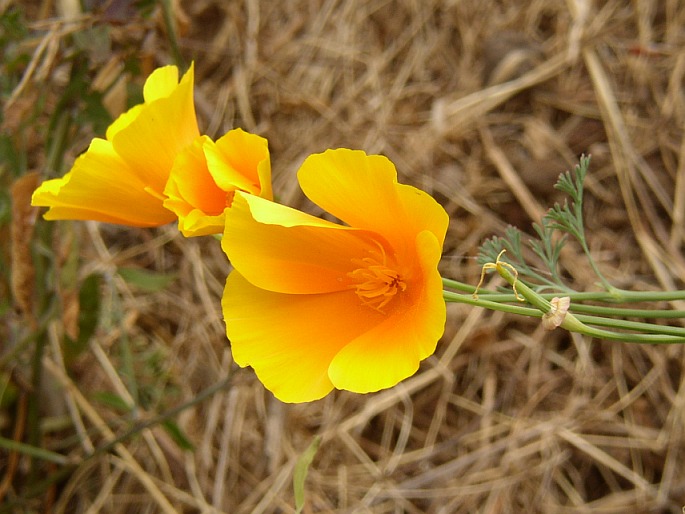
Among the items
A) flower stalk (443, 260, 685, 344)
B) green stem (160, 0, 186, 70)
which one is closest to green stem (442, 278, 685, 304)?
flower stalk (443, 260, 685, 344)

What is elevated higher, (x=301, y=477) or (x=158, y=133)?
(x=158, y=133)

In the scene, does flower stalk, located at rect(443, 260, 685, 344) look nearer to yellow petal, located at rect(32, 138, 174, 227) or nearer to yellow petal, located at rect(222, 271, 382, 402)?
yellow petal, located at rect(222, 271, 382, 402)

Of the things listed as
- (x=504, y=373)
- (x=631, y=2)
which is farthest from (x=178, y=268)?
(x=631, y=2)

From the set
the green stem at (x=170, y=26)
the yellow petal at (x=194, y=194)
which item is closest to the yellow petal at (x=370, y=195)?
the yellow petal at (x=194, y=194)

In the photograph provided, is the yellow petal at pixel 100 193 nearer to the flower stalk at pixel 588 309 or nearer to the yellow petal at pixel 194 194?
the yellow petal at pixel 194 194

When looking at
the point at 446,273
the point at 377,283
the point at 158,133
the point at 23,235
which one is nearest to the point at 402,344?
the point at 377,283

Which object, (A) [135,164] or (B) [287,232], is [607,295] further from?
(A) [135,164]

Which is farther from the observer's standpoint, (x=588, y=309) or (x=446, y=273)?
(x=446, y=273)

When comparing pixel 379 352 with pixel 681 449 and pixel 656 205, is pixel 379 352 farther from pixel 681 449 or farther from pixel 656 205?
pixel 656 205
